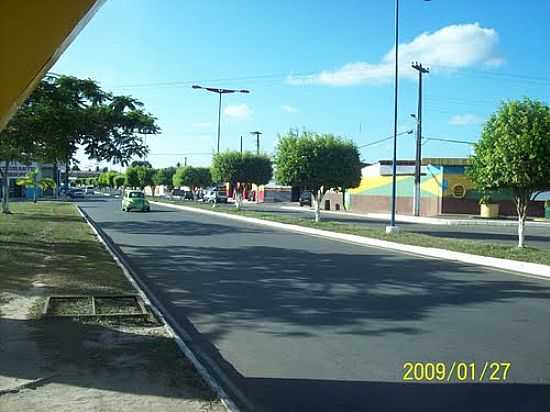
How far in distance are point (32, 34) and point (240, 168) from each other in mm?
45727

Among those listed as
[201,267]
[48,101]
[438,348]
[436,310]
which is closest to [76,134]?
[48,101]

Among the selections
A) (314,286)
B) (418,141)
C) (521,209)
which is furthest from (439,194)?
(314,286)

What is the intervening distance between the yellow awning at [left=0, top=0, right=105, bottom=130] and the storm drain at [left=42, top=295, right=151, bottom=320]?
4465 millimetres

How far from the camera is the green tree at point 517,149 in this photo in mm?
18891

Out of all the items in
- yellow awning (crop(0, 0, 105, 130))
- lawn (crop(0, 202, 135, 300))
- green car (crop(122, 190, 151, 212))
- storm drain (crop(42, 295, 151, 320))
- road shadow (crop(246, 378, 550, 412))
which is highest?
yellow awning (crop(0, 0, 105, 130))

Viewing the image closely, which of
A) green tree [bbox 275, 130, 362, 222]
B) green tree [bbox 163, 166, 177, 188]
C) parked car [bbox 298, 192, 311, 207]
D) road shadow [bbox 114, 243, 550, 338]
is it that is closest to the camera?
road shadow [bbox 114, 243, 550, 338]

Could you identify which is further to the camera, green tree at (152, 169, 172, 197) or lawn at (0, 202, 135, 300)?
green tree at (152, 169, 172, 197)

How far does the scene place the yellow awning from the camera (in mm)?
4531

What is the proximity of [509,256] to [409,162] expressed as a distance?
57453mm

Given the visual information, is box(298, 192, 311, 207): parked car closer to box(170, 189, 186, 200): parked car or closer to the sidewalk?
box(170, 189, 186, 200): parked car

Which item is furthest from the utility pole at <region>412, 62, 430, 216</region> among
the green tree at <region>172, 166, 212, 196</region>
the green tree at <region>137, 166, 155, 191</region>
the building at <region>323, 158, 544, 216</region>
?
the green tree at <region>137, 166, 155, 191</region>

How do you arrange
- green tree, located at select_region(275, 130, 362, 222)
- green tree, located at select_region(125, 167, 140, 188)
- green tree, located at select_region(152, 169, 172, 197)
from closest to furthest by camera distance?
green tree, located at select_region(275, 130, 362, 222), green tree, located at select_region(152, 169, 172, 197), green tree, located at select_region(125, 167, 140, 188)

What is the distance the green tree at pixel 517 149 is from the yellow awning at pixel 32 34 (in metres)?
16.4
